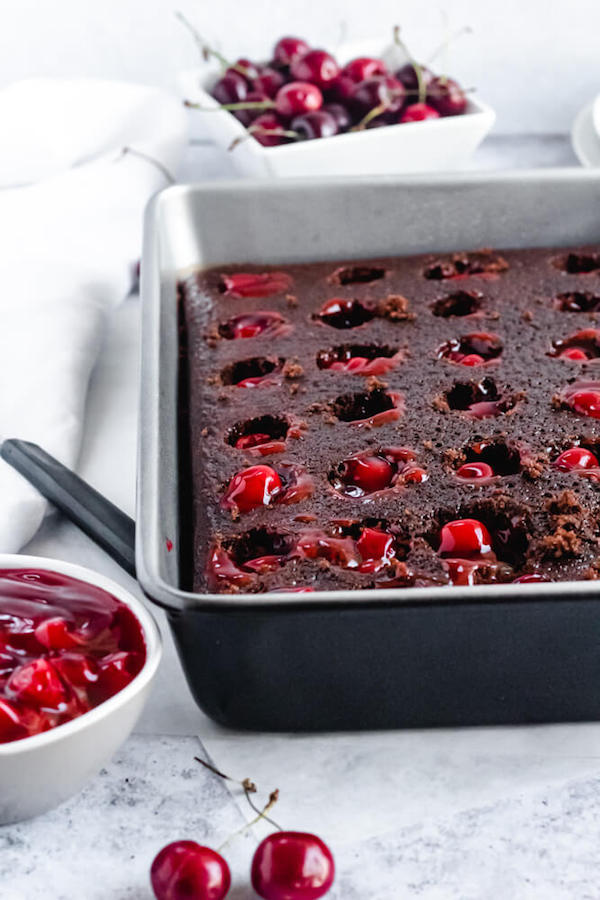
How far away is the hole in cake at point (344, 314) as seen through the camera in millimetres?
1769

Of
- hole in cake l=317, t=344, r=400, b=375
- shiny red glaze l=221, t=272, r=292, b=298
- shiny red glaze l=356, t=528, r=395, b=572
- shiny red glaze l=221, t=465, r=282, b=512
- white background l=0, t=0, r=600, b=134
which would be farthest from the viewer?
white background l=0, t=0, r=600, b=134

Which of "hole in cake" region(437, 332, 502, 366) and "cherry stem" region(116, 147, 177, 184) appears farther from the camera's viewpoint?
"cherry stem" region(116, 147, 177, 184)

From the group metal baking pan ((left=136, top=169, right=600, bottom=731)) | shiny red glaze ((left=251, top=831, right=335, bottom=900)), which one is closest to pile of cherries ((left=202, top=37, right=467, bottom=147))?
metal baking pan ((left=136, top=169, right=600, bottom=731))

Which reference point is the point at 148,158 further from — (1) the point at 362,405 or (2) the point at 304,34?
(1) the point at 362,405

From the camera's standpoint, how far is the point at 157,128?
237cm

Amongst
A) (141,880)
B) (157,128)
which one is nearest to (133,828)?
(141,880)

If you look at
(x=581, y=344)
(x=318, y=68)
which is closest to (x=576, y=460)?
(x=581, y=344)

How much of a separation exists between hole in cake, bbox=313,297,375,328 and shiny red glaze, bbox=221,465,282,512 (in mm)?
454

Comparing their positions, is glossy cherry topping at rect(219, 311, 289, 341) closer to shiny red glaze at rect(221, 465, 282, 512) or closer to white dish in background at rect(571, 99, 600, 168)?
shiny red glaze at rect(221, 465, 282, 512)

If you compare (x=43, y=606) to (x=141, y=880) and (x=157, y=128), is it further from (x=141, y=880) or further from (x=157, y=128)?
(x=157, y=128)

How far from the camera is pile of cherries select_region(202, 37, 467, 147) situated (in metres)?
2.23

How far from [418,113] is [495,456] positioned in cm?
105

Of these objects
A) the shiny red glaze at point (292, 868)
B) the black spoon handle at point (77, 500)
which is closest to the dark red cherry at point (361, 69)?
the black spoon handle at point (77, 500)

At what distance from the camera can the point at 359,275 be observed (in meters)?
1.89
